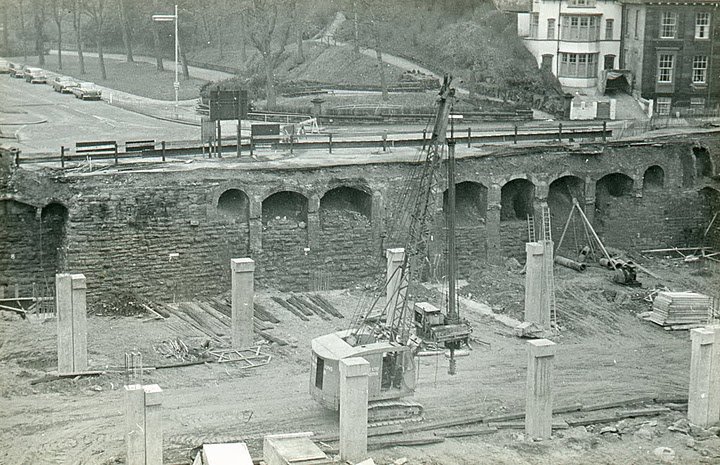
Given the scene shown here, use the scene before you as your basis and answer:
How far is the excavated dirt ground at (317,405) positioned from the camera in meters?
32.5

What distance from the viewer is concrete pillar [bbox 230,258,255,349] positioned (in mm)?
39469

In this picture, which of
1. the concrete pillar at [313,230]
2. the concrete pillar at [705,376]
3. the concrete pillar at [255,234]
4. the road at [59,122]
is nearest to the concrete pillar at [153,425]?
the concrete pillar at [705,376]

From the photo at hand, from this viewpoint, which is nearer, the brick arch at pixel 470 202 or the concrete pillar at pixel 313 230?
the concrete pillar at pixel 313 230

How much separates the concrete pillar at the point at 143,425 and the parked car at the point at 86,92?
125ft

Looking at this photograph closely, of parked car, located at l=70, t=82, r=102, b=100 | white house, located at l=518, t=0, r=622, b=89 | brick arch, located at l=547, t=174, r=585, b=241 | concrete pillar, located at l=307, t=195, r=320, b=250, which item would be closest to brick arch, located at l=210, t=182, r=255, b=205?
concrete pillar, located at l=307, t=195, r=320, b=250

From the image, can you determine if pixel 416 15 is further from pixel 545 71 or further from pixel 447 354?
pixel 447 354

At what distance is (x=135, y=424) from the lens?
29.1 m

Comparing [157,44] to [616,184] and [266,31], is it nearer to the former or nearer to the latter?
[266,31]

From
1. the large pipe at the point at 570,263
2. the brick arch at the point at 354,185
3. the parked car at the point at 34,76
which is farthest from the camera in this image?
the parked car at the point at 34,76

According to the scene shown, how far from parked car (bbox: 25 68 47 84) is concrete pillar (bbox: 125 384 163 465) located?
39.3 meters

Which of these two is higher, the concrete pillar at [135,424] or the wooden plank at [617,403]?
the concrete pillar at [135,424]

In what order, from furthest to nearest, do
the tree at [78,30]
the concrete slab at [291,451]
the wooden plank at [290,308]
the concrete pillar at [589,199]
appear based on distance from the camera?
the tree at [78,30] → the concrete pillar at [589,199] → the wooden plank at [290,308] → the concrete slab at [291,451]

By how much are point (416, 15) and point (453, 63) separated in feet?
16.2

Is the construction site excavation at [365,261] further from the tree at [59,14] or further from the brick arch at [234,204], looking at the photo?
the tree at [59,14]
